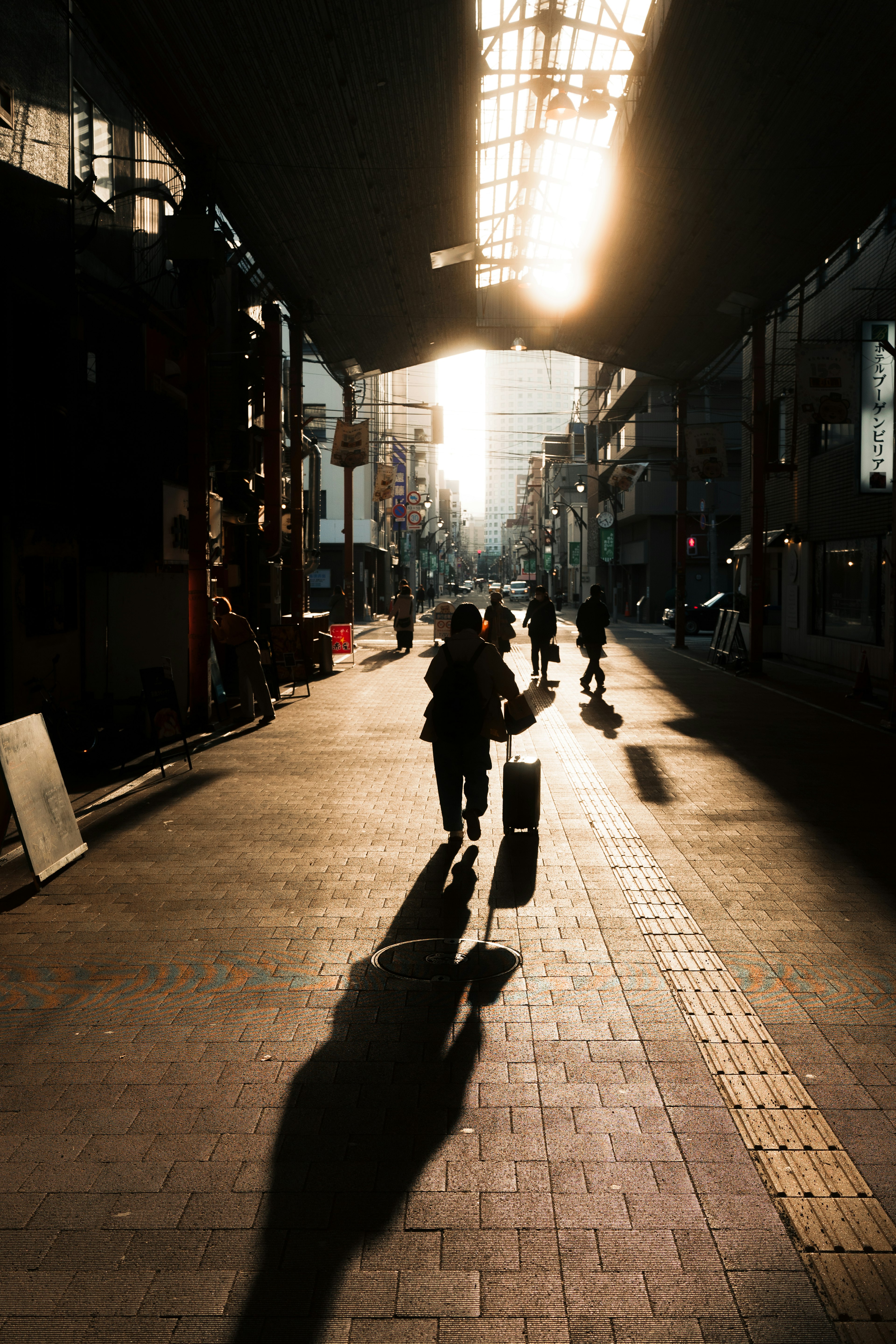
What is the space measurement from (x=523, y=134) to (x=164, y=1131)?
2366 centimetres

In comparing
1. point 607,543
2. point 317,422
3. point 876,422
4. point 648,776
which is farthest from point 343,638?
point 607,543

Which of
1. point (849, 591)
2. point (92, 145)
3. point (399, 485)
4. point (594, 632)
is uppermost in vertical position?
point (399, 485)

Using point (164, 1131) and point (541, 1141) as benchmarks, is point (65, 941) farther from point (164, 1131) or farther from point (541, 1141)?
point (541, 1141)

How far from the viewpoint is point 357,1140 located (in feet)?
14.2

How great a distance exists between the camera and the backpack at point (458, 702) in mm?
8914

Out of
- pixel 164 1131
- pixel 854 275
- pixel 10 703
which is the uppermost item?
pixel 854 275

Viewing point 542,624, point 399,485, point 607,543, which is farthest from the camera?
point 399,485

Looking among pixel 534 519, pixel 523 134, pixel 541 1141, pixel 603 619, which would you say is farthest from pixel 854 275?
pixel 534 519

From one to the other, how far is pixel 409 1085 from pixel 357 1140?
50 centimetres

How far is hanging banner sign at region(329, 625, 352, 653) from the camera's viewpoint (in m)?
→ 30.7

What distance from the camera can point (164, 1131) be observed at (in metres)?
4.41

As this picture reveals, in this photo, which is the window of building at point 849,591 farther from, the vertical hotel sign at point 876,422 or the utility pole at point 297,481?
the utility pole at point 297,481

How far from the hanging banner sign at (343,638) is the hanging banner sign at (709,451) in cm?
974

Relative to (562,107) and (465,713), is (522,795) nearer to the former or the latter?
(465,713)
